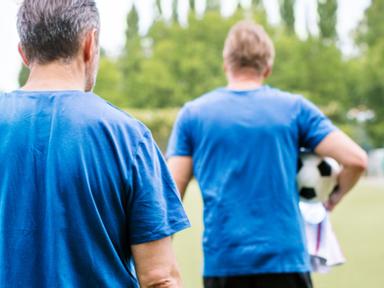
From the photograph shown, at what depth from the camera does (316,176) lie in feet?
13.2

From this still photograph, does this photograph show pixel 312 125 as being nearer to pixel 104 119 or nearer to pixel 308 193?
pixel 308 193

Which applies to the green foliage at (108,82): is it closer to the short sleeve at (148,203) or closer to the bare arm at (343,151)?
the bare arm at (343,151)

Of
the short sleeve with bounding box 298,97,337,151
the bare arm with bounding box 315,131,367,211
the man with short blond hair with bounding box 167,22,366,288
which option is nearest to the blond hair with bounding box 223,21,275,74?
the man with short blond hair with bounding box 167,22,366,288

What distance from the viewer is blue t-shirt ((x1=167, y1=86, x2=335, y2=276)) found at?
382 cm

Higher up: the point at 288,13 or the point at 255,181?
the point at 255,181

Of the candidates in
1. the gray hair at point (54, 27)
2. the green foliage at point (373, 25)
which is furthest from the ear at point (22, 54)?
the green foliage at point (373, 25)

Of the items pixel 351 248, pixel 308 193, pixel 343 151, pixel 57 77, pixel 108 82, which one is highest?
pixel 57 77

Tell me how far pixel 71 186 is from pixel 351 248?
8651 mm

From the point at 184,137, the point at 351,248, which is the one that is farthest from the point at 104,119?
the point at 351,248

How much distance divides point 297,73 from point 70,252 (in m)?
49.5

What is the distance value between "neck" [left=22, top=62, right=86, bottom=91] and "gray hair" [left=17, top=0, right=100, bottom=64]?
0.02m

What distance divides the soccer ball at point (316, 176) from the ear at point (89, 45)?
202cm

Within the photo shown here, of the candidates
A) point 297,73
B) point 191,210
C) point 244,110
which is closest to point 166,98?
point 297,73

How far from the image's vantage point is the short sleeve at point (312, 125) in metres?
3.87
